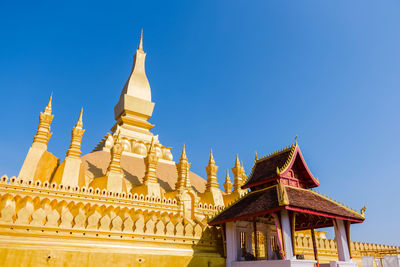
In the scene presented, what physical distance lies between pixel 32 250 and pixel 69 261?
49.2 inches

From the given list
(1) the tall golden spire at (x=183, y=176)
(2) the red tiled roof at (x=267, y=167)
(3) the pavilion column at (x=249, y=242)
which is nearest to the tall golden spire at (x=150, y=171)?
(1) the tall golden spire at (x=183, y=176)

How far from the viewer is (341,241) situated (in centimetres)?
1313

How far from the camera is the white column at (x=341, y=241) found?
1305cm

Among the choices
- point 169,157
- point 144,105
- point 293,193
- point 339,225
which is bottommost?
point 339,225

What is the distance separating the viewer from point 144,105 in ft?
123

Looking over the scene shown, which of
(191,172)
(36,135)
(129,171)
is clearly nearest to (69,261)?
(36,135)

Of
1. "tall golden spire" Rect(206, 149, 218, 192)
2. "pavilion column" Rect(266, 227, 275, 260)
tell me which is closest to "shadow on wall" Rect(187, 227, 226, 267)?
"pavilion column" Rect(266, 227, 275, 260)

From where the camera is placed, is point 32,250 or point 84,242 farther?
point 84,242

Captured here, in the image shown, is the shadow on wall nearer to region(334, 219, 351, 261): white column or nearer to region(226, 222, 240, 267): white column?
region(226, 222, 240, 267): white column

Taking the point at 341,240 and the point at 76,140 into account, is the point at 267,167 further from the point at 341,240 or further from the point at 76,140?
the point at 76,140

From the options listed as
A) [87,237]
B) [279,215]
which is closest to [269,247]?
[279,215]

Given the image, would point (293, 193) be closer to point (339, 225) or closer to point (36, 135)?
point (339, 225)

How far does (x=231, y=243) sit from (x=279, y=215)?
2913 millimetres

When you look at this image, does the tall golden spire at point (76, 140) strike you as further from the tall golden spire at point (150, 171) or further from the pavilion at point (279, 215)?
the pavilion at point (279, 215)
